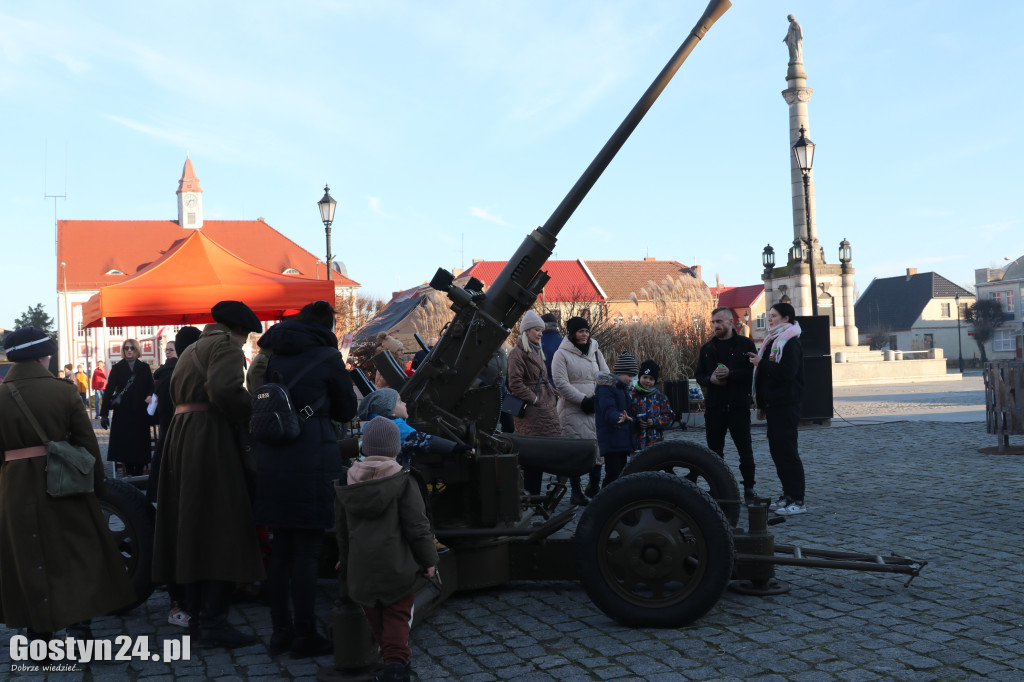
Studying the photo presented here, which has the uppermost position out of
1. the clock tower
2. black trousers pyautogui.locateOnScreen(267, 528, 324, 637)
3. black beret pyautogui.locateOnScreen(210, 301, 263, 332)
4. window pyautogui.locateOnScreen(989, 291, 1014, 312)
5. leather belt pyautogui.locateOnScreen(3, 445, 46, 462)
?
the clock tower

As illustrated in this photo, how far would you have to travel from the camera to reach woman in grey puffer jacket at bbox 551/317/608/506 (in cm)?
835

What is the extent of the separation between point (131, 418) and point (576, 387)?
15.5ft

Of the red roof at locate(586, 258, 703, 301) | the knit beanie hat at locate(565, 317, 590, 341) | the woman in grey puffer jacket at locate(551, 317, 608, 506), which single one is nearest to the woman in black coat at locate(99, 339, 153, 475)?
the woman in grey puffer jacket at locate(551, 317, 608, 506)

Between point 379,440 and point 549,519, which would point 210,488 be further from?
point 549,519

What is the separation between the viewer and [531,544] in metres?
5.30

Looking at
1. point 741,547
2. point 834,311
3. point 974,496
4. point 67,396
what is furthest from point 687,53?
point 834,311

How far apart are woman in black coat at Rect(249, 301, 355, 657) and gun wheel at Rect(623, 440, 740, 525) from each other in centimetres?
241

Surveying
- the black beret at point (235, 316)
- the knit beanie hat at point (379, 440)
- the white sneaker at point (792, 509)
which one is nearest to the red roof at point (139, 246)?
the white sneaker at point (792, 509)

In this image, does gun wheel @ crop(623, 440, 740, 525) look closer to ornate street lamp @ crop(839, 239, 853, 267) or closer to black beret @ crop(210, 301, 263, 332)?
black beret @ crop(210, 301, 263, 332)

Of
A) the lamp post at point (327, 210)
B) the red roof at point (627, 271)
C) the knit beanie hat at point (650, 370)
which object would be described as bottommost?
the knit beanie hat at point (650, 370)

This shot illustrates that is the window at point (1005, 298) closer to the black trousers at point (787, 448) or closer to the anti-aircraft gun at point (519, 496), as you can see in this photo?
the black trousers at point (787, 448)

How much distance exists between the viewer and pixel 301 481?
178 inches

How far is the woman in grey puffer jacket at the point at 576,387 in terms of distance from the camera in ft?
27.4

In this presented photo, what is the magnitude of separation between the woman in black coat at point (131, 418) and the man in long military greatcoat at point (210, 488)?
5089mm
